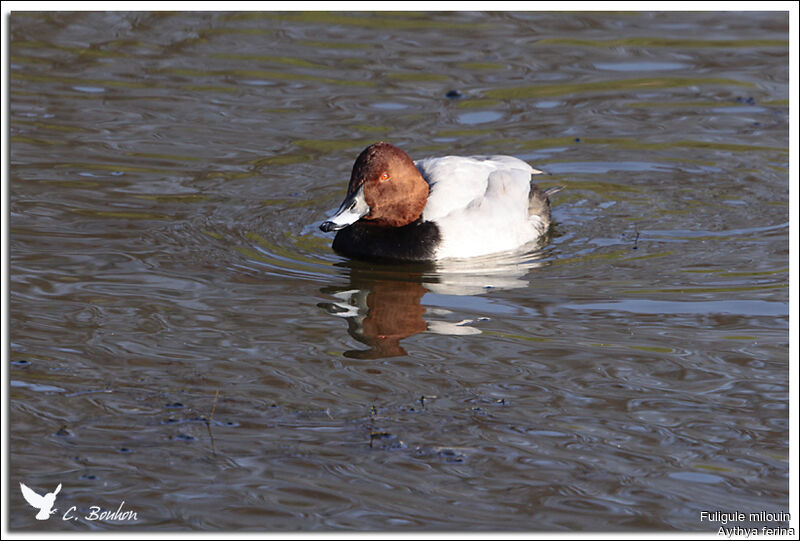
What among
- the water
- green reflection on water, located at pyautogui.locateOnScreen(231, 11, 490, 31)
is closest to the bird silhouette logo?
the water

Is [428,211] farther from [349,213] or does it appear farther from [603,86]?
[603,86]

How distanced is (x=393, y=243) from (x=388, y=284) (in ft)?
1.58

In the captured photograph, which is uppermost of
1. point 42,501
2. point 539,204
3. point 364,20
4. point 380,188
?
point 364,20

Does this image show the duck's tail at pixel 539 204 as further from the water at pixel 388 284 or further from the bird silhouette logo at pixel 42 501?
the bird silhouette logo at pixel 42 501

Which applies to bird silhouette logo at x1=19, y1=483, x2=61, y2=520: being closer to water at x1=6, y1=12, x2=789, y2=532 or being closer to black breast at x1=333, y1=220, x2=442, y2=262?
water at x1=6, y1=12, x2=789, y2=532

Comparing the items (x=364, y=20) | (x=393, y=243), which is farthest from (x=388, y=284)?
(x=364, y=20)

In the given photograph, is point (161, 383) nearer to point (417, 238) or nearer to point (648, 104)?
point (417, 238)

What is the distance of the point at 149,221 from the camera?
28.0ft

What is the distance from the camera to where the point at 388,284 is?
759cm

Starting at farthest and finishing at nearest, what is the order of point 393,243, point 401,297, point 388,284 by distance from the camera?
point 393,243 < point 388,284 < point 401,297

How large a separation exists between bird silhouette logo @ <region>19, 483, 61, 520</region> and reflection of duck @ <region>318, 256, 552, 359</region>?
202 cm

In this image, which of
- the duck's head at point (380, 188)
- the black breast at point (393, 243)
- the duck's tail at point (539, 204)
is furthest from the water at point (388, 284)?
the duck's head at point (380, 188)

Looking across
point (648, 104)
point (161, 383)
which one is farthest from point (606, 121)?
point (161, 383)

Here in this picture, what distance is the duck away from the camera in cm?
791
